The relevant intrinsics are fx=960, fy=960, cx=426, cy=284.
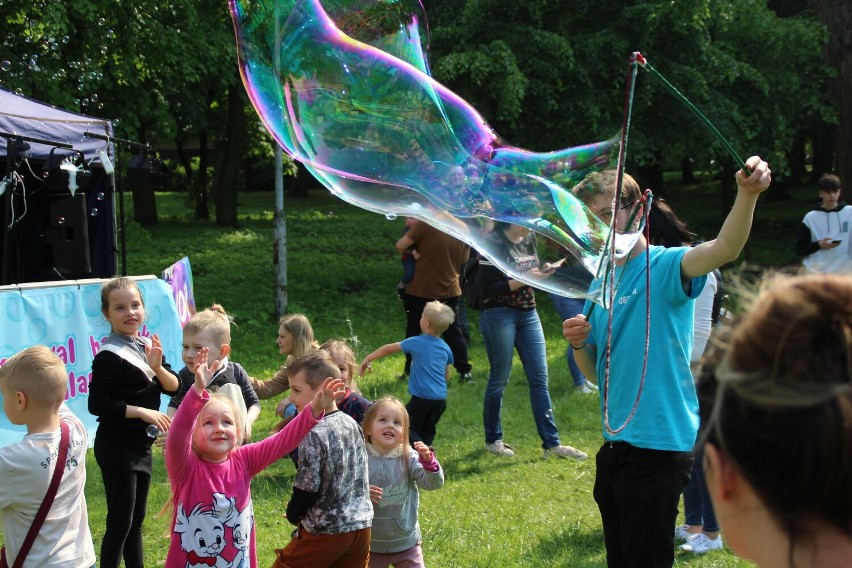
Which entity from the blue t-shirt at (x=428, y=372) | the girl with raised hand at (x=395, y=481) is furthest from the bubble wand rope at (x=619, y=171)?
the blue t-shirt at (x=428, y=372)

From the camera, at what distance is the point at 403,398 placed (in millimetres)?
8781

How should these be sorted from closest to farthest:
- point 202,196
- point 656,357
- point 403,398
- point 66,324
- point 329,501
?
point 656,357 < point 329,501 < point 66,324 < point 403,398 < point 202,196

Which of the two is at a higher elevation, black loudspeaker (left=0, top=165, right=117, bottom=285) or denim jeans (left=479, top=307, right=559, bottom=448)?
black loudspeaker (left=0, top=165, right=117, bottom=285)

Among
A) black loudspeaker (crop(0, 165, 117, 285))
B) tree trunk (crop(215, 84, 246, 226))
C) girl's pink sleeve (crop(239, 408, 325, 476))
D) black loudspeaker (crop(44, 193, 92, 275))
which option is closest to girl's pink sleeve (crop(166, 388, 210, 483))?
girl's pink sleeve (crop(239, 408, 325, 476))

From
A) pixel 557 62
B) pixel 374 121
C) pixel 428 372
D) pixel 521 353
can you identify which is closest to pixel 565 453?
pixel 521 353

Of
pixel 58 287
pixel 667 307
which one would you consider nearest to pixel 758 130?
pixel 58 287

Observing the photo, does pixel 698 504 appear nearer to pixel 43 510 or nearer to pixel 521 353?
pixel 521 353

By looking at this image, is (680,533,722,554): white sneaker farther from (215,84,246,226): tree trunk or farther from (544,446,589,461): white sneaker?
(215,84,246,226): tree trunk

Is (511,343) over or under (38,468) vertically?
under

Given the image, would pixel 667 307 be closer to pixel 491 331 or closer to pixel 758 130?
pixel 491 331

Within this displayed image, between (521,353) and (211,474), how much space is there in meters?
3.79

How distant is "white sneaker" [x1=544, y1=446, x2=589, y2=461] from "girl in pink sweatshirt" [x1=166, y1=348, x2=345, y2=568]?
3687 mm

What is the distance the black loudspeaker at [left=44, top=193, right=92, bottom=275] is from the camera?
1006 cm

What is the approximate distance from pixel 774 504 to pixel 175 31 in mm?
14705
